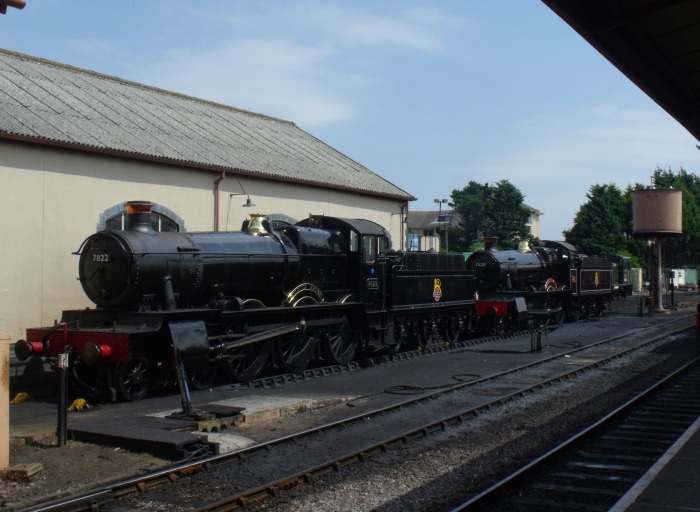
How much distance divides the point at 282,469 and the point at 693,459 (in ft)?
14.1

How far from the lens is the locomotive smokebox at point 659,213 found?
35938 mm

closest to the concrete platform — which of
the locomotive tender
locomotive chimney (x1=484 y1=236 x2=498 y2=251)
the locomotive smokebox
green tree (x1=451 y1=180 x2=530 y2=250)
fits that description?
the locomotive tender

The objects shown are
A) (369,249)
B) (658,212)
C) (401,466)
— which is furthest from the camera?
(658,212)

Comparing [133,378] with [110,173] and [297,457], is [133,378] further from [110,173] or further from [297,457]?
[110,173]

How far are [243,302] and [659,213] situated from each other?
2712cm

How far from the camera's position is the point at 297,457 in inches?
359

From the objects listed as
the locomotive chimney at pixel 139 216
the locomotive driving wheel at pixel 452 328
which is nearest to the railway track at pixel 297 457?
the locomotive chimney at pixel 139 216

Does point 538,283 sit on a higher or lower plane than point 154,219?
lower

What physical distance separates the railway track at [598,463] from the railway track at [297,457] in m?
1.85

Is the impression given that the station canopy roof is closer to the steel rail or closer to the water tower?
the steel rail

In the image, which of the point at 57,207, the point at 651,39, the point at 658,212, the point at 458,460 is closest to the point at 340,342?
the point at 57,207

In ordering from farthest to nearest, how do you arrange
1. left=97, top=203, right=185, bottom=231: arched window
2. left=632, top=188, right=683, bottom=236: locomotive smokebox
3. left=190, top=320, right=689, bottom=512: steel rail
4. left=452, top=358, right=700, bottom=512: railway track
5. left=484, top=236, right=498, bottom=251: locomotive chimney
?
left=632, top=188, right=683, bottom=236: locomotive smokebox, left=484, top=236, right=498, bottom=251: locomotive chimney, left=97, top=203, right=185, bottom=231: arched window, left=452, top=358, right=700, bottom=512: railway track, left=190, top=320, right=689, bottom=512: steel rail

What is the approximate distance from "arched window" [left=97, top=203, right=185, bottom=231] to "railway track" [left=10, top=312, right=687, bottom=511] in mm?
7865

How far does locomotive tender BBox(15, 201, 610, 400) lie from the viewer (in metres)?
12.9
